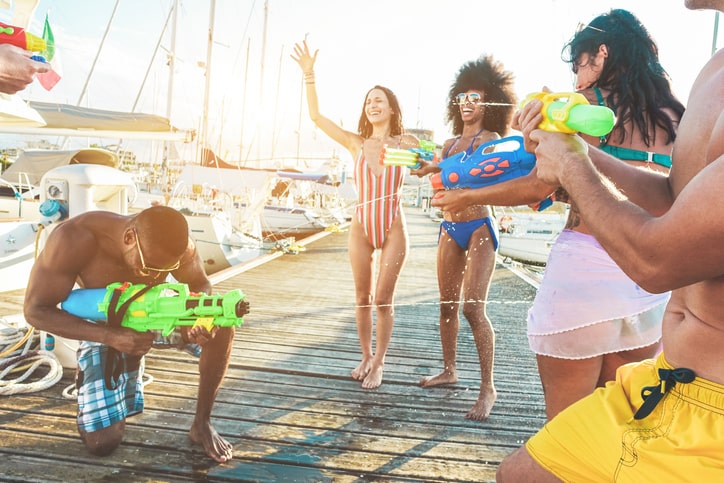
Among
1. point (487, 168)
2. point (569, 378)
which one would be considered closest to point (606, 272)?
point (569, 378)

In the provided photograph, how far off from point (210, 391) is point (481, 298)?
1521 mm

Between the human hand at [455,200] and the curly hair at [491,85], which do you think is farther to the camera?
the curly hair at [491,85]

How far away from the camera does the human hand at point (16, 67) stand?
1.57 m

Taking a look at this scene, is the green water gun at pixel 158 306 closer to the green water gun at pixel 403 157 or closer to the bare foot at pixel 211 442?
the bare foot at pixel 211 442

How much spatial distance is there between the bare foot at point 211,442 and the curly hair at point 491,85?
2.20 m

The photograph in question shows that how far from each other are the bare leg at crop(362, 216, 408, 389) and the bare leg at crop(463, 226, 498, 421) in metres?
0.53

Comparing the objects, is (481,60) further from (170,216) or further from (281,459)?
(281,459)

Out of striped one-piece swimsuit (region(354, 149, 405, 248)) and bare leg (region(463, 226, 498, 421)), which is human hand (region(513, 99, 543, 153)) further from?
striped one-piece swimsuit (region(354, 149, 405, 248))

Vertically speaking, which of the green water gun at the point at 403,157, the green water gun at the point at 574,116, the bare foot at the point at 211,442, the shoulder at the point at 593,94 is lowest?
the bare foot at the point at 211,442

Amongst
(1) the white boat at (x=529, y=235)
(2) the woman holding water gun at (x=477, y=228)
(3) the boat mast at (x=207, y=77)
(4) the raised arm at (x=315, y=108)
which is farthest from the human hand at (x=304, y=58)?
(3) the boat mast at (x=207, y=77)

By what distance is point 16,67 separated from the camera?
159 cm

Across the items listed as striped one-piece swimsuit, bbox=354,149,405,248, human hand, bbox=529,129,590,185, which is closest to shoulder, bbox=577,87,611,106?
human hand, bbox=529,129,590,185

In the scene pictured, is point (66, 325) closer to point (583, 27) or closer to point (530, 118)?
point (530, 118)

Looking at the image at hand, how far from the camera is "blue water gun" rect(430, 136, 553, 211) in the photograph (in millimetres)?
1670
